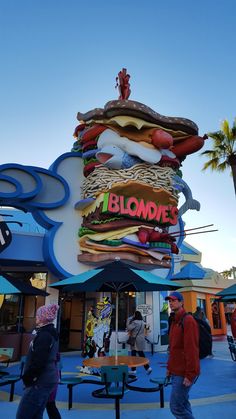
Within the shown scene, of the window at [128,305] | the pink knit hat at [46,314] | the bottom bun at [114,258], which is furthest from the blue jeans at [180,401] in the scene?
the window at [128,305]

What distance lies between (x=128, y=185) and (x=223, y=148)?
19.7 ft

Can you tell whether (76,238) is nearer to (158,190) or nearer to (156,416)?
(158,190)

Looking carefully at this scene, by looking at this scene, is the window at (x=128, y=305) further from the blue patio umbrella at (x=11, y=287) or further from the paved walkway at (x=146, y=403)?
the blue patio umbrella at (x=11, y=287)

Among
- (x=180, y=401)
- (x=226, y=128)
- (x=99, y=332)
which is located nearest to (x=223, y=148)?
(x=226, y=128)

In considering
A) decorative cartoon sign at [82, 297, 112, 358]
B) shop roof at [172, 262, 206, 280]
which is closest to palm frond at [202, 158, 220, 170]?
shop roof at [172, 262, 206, 280]

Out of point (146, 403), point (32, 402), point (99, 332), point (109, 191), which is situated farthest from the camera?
point (109, 191)

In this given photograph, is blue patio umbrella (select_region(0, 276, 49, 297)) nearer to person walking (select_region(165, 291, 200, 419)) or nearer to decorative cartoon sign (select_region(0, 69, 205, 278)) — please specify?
decorative cartoon sign (select_region(0, 69, 205, 278))

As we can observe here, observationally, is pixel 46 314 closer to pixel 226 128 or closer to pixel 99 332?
pixel 99 332

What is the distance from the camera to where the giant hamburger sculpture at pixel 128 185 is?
14.5 meters

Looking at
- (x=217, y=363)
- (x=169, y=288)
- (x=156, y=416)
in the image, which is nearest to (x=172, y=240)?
(x=217, y=363)

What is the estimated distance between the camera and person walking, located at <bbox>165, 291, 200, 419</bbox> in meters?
3.95

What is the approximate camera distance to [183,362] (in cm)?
412

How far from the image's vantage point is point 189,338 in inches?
159

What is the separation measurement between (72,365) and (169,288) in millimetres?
5688
